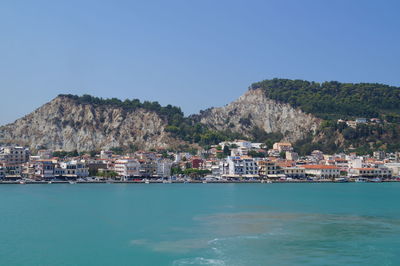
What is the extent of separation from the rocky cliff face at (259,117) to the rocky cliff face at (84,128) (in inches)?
864

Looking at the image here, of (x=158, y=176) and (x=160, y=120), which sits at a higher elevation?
(x=160, y=120)

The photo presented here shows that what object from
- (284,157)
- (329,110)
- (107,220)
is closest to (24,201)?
(107,220)

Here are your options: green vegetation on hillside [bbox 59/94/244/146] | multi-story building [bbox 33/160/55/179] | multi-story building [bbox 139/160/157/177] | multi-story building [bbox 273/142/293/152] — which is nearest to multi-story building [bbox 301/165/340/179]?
multi-story building [bbox 273/142/293/152]

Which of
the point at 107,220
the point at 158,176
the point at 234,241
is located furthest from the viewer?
the point at 158,176

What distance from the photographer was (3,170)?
8550cm

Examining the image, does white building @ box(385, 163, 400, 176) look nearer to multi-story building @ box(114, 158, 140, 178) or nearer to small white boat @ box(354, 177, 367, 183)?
small white boat @ box(354, 177, 367, 183)

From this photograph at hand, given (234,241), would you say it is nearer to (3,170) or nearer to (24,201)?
(24,201)

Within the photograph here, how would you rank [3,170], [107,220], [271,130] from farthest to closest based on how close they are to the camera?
[271,130]
[3,170]
[107,220]

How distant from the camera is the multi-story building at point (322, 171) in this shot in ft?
306

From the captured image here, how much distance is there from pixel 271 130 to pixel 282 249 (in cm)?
11175

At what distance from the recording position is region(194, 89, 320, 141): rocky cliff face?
433ft

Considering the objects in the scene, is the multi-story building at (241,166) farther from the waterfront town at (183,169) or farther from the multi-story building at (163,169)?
the multi-story building at (163,169)

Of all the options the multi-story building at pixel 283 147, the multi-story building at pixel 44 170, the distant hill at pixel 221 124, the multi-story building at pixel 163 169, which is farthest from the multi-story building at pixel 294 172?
the multi-story building at pixel 44 170

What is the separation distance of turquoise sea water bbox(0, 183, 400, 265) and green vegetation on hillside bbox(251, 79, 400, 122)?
88119 mm
